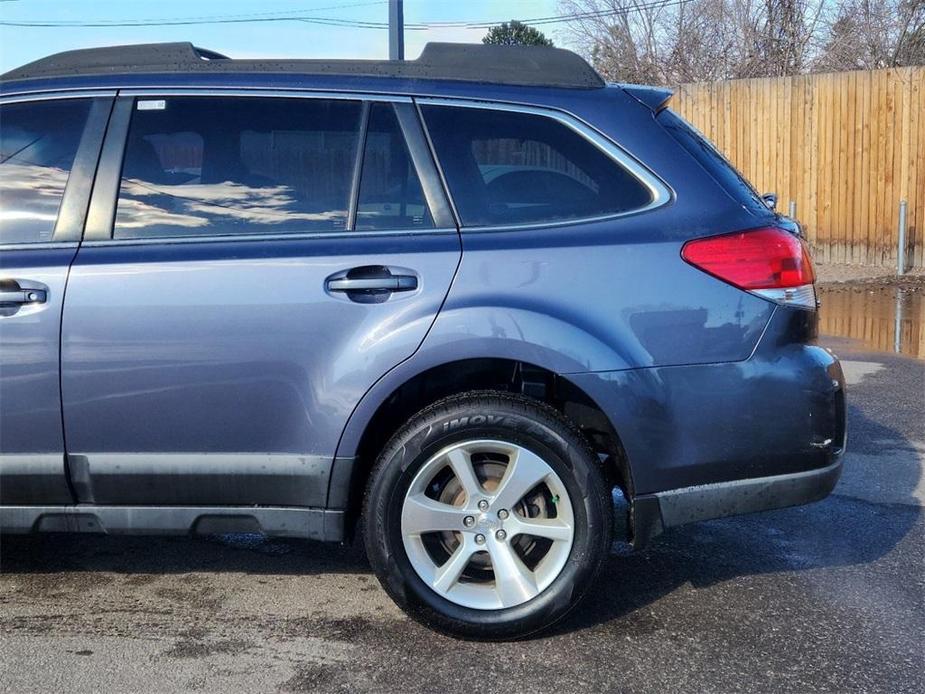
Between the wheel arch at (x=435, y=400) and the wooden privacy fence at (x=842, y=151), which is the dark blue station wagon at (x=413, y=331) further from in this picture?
the wooden privacy fence at (x=842, y=151)

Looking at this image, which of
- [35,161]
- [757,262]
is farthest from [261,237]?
[757,262]

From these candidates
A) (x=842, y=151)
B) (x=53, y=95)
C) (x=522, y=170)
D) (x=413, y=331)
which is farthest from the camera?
(x=842, y=151)

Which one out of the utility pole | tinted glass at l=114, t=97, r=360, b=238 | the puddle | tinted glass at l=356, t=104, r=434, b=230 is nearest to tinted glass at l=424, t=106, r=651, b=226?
tinted glass at l=356, t=104, r=434, b=230

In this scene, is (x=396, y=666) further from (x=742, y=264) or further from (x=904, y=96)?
(x=904, y=96)

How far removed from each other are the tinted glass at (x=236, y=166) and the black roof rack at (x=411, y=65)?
16 centimetres

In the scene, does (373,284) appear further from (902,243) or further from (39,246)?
(902,243)

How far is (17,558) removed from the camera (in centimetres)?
433

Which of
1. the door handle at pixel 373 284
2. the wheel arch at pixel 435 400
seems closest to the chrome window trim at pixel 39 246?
the door handle at pixel 373 284

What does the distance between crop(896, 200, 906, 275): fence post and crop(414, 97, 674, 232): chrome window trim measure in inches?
420

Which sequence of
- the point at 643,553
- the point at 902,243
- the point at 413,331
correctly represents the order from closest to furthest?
1. the point at 413,331
2. the point at 643,553
3. the point at 902,243

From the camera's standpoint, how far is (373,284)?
135 inches

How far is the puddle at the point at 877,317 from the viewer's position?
362 inches

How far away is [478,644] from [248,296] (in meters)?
1.38

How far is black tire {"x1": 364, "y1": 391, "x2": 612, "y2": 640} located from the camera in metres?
3.43
